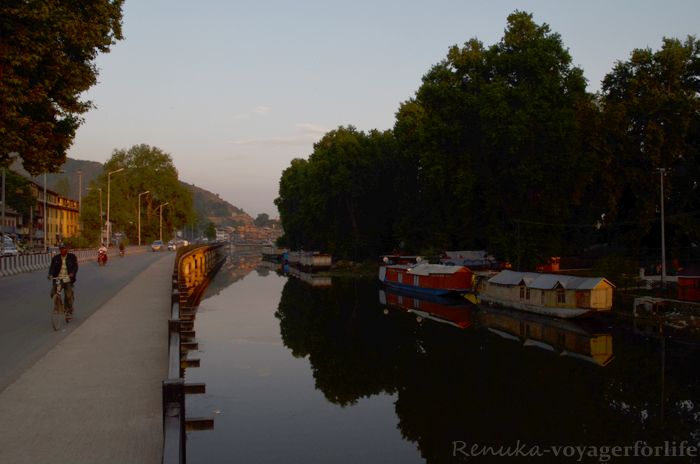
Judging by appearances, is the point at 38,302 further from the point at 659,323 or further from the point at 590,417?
the point at 659,323

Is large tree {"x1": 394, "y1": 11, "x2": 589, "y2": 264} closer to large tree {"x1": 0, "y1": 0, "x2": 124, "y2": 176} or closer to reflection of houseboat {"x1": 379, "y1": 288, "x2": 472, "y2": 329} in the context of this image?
reflection of houseboat {"x1": 379, "y1": 288, "x2": 472, "y2": 329}

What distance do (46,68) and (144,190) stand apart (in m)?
90.3

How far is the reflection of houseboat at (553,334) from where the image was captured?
2491 cm

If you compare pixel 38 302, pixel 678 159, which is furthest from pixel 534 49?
pixel 38 302

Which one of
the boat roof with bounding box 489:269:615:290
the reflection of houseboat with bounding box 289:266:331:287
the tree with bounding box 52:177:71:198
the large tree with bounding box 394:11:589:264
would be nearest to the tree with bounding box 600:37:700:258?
the large tree with bounding box 394:11:589:264

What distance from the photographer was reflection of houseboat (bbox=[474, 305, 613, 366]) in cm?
2491

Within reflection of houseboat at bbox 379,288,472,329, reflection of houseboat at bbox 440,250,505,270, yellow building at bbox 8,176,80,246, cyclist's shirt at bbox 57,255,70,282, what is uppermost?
yellow building at bbox 8,176,80,246

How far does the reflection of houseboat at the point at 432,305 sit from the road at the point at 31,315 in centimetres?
1923

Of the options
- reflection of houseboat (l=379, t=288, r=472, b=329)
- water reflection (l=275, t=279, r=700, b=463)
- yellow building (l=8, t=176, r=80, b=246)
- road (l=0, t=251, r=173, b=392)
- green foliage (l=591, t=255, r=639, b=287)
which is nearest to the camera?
road (l=0, t=251, r=173, b=392)

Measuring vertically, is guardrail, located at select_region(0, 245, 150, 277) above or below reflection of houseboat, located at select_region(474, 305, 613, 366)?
above

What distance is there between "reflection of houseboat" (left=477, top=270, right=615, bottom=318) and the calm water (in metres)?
1.05

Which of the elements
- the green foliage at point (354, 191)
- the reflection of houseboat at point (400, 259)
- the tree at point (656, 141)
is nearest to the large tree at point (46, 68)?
the tree at point (656, 141)

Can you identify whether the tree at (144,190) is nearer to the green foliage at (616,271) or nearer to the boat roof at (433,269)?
the boat roof at (433,269)

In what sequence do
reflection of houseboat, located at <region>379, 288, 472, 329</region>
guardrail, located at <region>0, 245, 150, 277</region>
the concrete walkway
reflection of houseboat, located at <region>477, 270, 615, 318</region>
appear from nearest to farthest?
the concrete walkway → reflection of houseboat, located at <region>477, 270, 615, 318</region> → reflection of houseboat, located at <region>379, 288, 472, 329</region> → guardrail, located at <region>0, 245, 150, 277</region>
